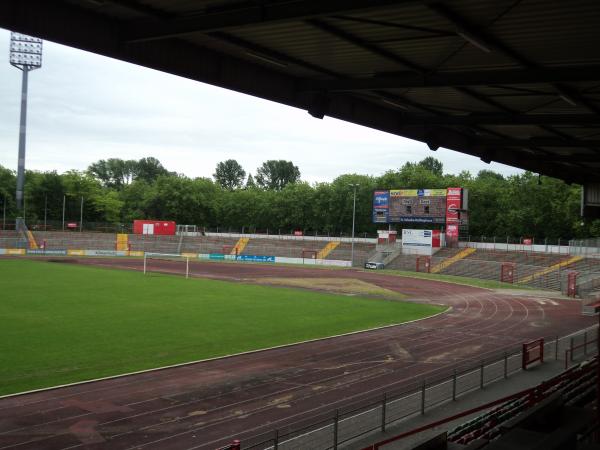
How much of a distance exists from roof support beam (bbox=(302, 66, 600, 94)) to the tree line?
Answer: 8026 centimetres

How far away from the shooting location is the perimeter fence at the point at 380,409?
13.1 metres

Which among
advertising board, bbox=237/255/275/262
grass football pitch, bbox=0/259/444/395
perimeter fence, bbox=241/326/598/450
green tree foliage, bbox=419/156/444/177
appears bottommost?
advertising board, bbox=237/255/275/262

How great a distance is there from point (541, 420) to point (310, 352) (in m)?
16.7

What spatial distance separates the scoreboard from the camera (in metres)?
77.5

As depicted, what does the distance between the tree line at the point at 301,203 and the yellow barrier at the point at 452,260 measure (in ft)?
62.8

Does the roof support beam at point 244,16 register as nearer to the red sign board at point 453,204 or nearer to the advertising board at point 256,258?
the red sign board at point 453,204

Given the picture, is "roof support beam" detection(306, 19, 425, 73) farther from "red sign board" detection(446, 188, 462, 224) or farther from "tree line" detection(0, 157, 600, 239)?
"tree line" detection(0, 157, 600, 239)

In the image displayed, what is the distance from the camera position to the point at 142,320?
101 ft

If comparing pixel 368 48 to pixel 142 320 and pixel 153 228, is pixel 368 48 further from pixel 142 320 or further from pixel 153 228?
pixel 153 228

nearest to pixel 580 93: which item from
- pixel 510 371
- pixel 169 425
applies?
pixel 510 371

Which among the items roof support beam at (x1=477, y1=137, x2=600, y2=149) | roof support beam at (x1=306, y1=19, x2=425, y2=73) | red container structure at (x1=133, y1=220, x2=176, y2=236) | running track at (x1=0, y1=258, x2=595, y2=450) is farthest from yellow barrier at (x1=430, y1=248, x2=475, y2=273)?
roof support beam at (x1=306, y1=19, x2=425, y2=73)

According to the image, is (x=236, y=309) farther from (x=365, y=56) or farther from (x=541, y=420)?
(x=541, y=420)

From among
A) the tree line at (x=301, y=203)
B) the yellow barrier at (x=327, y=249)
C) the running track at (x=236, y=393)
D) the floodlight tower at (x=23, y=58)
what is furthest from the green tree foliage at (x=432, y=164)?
the running track at (x=236, y=393)

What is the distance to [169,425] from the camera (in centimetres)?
1460
